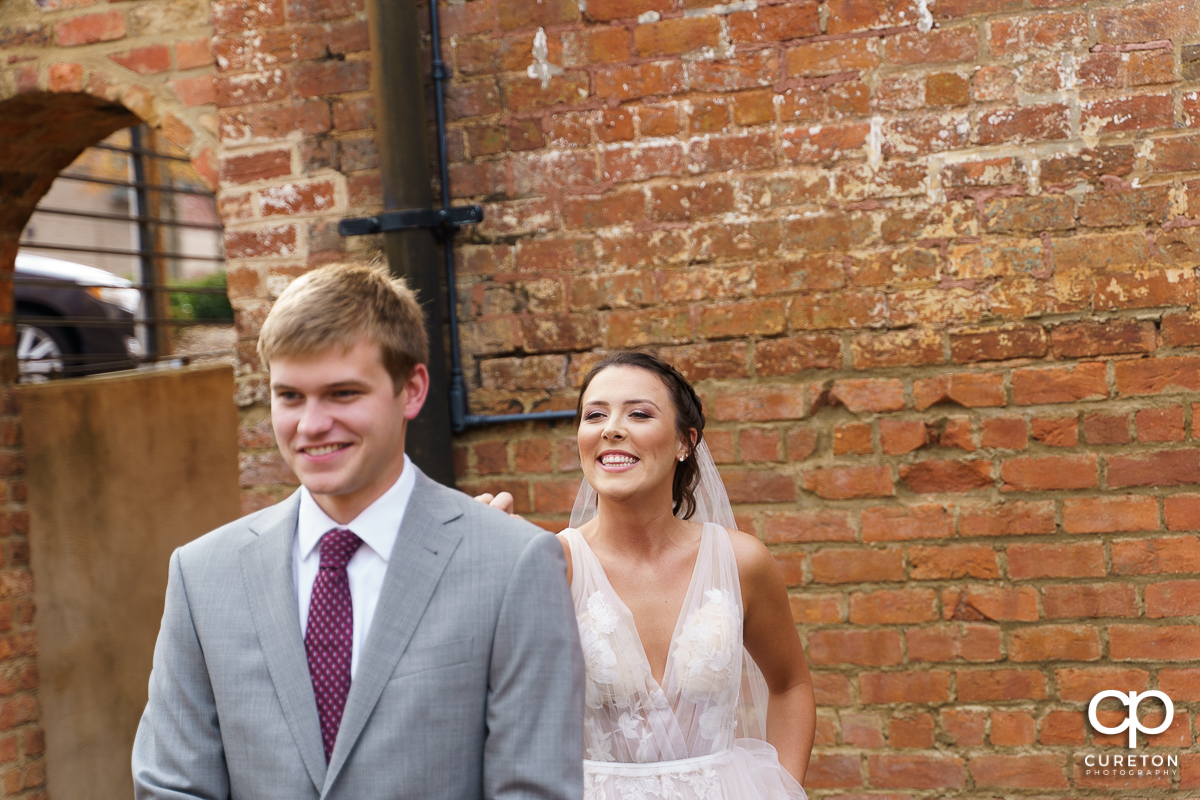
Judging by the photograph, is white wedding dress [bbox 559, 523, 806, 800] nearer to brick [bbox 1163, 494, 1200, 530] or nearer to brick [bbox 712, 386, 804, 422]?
brick [bbox 712, 386, 804, 422]

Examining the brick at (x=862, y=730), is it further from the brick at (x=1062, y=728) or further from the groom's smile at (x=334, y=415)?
the groom's smile at (x=334, y=415)

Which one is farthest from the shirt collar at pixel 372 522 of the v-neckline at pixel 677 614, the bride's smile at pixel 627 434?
the v-neckline at pixel 677 614

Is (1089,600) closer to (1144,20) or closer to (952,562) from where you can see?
(952,562)

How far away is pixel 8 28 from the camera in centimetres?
326

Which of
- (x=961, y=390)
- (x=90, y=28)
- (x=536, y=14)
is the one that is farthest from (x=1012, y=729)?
(x=90, y=28)

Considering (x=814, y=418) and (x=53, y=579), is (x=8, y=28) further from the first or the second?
(x=814, y=418)

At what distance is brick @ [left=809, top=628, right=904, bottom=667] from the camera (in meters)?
2.69

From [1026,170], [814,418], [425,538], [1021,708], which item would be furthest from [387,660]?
[1026,170]

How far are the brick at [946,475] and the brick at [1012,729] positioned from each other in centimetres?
58

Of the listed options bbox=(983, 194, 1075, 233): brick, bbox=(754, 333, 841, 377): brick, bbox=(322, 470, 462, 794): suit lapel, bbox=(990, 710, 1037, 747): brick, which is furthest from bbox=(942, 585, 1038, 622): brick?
bbox=(322, 470, 462, 794): suit lapel

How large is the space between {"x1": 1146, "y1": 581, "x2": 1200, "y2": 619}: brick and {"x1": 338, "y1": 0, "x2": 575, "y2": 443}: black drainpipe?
5.06 ft

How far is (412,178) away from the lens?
2.84 metres

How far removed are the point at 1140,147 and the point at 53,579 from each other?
3.78 meters

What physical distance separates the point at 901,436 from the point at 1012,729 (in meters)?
0.79
